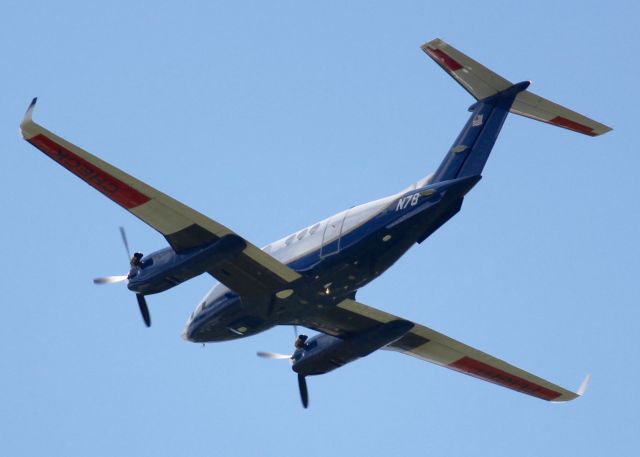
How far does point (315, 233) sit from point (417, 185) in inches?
156

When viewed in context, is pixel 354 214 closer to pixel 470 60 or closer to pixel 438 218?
pixel 438 218

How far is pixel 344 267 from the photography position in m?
43.2

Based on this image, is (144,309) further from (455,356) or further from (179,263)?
(455,356)

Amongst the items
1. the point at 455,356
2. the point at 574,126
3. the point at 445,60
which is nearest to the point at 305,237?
the point at 445,60

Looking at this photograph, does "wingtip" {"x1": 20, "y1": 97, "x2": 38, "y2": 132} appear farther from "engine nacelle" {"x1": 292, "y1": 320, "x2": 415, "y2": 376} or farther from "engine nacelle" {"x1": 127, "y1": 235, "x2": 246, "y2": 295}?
"engine nacelle" {"x1": 292, "y1": 320, "x2": 415, "y2": 376}

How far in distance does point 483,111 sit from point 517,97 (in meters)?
1.33

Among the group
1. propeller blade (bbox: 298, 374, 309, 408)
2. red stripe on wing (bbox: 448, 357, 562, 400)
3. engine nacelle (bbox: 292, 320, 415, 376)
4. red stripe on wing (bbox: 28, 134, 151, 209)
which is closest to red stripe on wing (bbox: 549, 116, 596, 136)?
engine nacelle (bbox: 292, 320, 415, 376)

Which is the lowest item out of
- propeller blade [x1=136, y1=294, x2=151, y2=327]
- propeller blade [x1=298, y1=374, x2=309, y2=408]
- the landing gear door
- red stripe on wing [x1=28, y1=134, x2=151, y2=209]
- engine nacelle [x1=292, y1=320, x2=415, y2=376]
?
propeller blade [x1=298, y1=374, x2=309, y2=408]

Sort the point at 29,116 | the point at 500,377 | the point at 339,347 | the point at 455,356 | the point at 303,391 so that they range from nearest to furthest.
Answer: the point at 29,116
the point at 339,347
the point at 303,391
the point at 455,356
the point at 500,377

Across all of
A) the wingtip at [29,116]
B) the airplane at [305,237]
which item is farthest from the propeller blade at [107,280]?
the wingtip at [29,116]

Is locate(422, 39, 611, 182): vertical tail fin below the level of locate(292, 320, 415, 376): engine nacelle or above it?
above

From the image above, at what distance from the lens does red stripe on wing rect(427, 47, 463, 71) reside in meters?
42.4

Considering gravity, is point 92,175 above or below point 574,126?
below

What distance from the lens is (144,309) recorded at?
4534 centimetres
